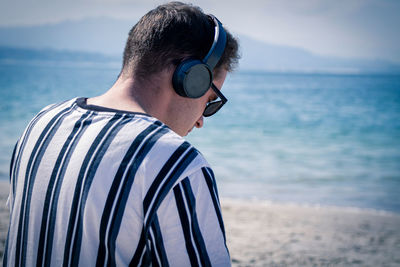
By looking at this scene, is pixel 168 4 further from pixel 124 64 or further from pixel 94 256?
pixel 94 256

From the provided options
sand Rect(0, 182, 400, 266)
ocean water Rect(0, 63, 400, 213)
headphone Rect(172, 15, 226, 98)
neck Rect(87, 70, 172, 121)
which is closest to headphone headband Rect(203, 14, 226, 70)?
headphone Rect(172, 15, 226, 98)

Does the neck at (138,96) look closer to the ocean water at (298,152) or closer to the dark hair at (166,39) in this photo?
the dark hair at (166,39)

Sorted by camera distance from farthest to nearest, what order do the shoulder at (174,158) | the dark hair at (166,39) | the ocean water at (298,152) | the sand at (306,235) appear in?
the ocean water at (298,152), the sand at (306,235), the dark hair at (166,39), the shoulder at (174,158)

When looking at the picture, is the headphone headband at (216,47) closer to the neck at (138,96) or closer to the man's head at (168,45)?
the man's head at (168,45)

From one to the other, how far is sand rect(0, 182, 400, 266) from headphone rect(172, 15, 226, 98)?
11.7 ft

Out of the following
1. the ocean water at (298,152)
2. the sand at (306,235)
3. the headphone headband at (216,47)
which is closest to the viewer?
the headphone headband at (216,47)

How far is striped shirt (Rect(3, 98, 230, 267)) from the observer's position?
1.01 m

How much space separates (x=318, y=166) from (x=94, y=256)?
11.1m

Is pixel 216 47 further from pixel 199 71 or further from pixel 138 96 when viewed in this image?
pixel 138 96

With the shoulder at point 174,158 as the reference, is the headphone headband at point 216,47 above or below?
above

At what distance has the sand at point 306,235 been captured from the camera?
500cm

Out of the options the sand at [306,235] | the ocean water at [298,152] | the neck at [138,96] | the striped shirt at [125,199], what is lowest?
the ocean water at [298,152]

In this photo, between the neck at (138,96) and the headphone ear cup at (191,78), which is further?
the headphone ear cup at (191,78)

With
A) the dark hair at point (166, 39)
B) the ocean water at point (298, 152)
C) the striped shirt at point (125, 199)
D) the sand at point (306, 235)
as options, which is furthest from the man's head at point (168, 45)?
the sand at point (306, 235)
